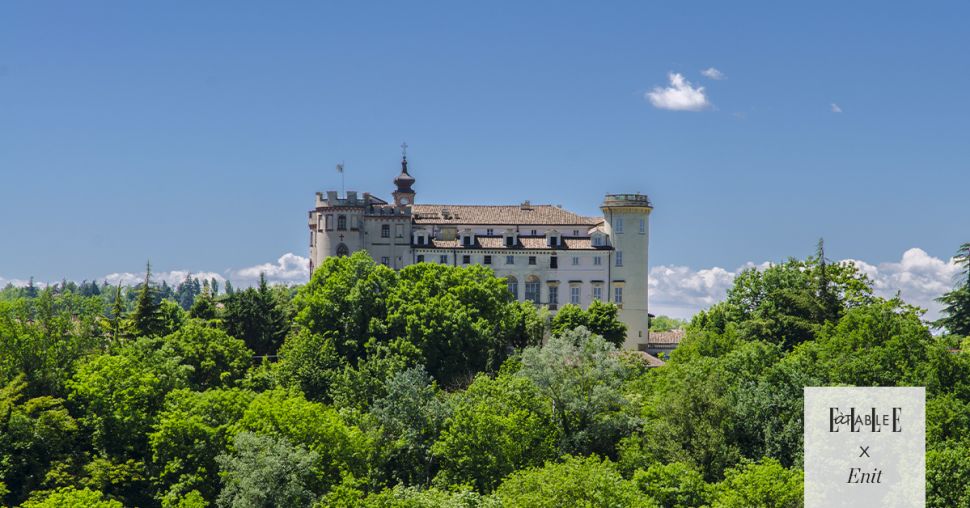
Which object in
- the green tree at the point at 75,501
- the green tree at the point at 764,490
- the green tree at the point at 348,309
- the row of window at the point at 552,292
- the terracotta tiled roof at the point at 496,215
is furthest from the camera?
the terracotta tiled roof at the point at 496,215

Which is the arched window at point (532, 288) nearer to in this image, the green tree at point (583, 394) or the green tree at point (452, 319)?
the green tree at point (452, 319)

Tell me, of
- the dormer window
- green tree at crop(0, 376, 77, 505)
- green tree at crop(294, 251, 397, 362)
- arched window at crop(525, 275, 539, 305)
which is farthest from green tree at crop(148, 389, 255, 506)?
the dormer window

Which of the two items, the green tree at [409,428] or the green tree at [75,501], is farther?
the green tree at [409,428]

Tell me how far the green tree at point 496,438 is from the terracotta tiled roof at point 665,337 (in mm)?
44174

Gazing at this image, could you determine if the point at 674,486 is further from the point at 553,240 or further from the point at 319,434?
the point at 553,240

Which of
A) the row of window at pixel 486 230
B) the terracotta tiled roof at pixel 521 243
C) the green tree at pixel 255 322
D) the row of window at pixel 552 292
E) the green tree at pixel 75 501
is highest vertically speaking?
the row of window at pixel 486 230

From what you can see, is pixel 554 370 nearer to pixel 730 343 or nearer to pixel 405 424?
pixel 405 424

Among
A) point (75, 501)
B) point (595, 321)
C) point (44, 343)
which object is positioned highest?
point (595, 321)

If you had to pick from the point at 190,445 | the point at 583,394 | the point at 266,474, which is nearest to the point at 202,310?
the point at 190,445

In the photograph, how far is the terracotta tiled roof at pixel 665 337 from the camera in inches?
3986

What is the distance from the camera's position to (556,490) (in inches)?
1849

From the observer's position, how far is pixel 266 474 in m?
49.8

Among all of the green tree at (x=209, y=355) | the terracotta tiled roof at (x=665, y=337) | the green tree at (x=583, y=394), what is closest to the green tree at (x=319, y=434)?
the green tree at (x=583, y=394)

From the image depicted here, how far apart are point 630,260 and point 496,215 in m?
11.8
